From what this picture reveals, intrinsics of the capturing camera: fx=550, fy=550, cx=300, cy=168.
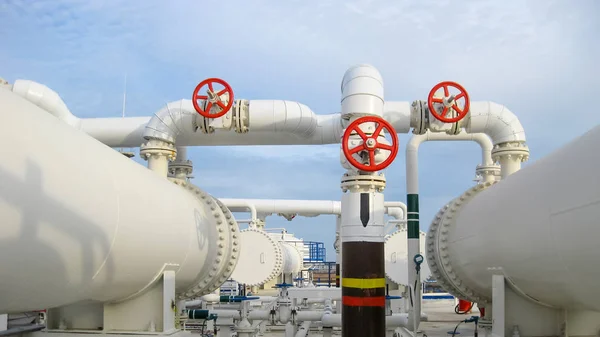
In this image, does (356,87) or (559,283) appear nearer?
(559,283)

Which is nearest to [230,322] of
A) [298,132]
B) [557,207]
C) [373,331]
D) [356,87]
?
[298,132]

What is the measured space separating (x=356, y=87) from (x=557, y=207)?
2573mm

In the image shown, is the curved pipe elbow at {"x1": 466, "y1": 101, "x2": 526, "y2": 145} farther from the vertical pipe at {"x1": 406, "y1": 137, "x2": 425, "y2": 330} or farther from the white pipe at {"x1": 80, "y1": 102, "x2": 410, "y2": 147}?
the vertical pipe at {"x1": 406, "y1": 137, "x2": 425, "y2": 330}

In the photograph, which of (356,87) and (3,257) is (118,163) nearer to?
(3,257)

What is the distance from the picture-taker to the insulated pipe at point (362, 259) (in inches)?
209

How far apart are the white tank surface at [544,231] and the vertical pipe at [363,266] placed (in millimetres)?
1054

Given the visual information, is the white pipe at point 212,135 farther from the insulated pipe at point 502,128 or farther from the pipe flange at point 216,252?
the insulated pipe at point 502,128

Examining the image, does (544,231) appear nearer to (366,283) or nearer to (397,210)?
(366,283)

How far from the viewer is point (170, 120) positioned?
6797mm

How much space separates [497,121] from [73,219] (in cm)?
529

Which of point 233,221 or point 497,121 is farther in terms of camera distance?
point 233,221

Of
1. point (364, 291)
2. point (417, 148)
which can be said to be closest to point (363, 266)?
point (364, 291)

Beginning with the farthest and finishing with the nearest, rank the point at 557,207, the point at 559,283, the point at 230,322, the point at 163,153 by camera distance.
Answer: the point at 230,322 → the point at 163,153 → the point at 559,283 → the point at 557,207

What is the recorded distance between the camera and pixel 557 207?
12.4ft
